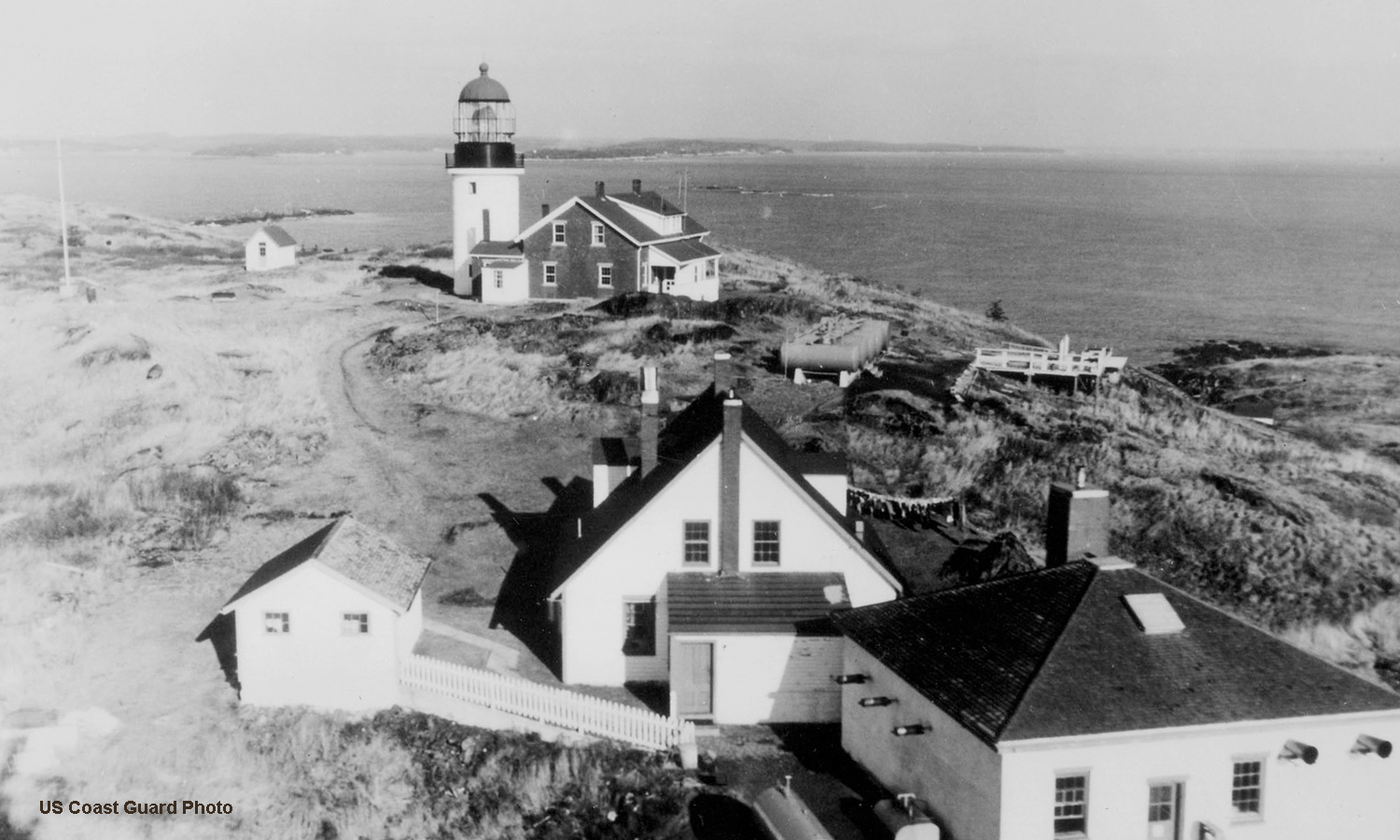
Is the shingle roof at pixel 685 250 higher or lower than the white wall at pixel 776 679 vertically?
higher

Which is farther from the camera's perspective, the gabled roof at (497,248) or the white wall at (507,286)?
the gabled roof at (497,248)

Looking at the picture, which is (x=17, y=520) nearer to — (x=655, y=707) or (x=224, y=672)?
(x=224, y=672)

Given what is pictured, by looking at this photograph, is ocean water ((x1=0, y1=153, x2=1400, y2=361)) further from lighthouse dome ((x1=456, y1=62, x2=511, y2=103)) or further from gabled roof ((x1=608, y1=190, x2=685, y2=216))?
lighthouse dome ((x1=456, y1=62, x2=511, y2=103))

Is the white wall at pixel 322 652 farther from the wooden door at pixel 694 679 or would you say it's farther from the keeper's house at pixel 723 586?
the wooden door at pixel 694 679

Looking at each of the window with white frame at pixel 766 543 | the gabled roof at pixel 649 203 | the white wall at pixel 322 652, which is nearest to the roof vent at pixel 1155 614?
the window with white frame at pixel 766 543

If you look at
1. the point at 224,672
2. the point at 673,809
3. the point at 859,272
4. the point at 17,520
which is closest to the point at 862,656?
the point at 673,809

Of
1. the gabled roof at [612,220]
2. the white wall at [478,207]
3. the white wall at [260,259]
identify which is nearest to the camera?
the gabled roof at [612,220]
